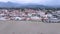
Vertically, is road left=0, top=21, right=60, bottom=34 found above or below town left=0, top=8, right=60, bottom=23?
below

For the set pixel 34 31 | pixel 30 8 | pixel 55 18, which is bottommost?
pixel 34 31

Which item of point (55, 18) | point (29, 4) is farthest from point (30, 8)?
point (55, 18)

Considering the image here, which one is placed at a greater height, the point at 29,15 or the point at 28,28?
the point at 29,15

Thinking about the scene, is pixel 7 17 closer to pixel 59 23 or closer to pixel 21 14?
pixel 21 14

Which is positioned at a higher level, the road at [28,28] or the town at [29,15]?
the town at [29,15]
